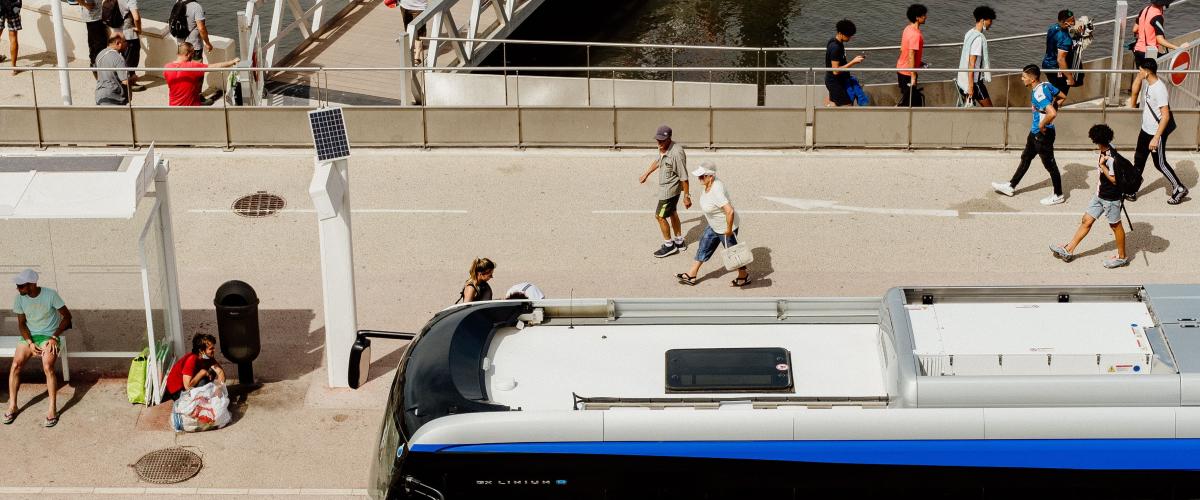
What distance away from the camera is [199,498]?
11414 mm

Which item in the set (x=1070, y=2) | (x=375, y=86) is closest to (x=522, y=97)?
(x=375, y=86)

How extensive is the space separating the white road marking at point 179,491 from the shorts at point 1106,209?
777 cm

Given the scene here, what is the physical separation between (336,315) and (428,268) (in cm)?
284

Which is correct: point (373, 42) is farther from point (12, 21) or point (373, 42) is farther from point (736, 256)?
point (736, 256)

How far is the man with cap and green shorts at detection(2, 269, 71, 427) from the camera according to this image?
12.3 meters

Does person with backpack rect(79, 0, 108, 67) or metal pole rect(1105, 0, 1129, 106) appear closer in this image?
metal pole rect(1105, 0, 1129, 106)

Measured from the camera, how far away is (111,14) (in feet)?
70.4

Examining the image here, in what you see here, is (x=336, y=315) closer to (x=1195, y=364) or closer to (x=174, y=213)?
(x=174, y=213)

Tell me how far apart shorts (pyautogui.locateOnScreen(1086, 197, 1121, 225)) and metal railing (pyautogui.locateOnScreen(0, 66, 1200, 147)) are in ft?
12.5

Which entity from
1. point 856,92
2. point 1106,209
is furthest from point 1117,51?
point 1106,209

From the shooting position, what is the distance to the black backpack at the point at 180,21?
21.6 meters

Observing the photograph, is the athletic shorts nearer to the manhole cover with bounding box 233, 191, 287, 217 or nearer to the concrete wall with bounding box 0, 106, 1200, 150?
the concrete wall with bounding box 0, 106, 1200, 150

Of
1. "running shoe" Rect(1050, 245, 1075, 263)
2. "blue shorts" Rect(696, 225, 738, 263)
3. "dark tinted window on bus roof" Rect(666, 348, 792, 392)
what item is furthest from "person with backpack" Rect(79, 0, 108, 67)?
"dark tinted window on bus roof" Rect(666, 348, 792, 392)

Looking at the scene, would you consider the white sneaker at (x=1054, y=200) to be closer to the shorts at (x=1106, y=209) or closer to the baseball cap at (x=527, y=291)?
the shorts at (x=1106, y=209)
